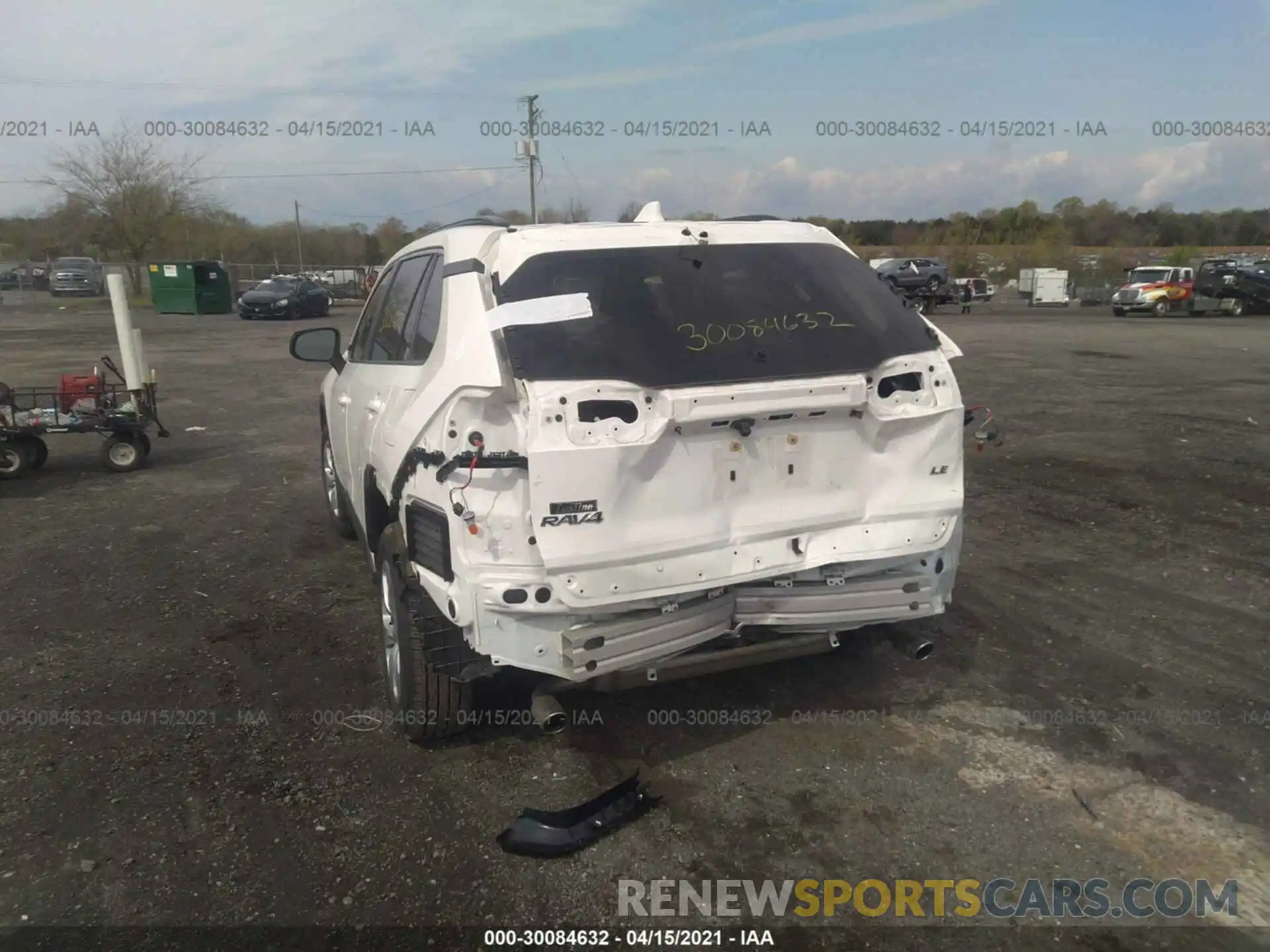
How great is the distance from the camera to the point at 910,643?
3.67 meters

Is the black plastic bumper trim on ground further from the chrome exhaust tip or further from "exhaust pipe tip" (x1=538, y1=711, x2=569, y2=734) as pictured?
the chrome exhaust tip

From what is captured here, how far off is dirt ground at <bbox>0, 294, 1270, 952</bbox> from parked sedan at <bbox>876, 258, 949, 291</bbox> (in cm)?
3012

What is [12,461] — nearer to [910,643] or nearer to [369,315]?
[369,315]

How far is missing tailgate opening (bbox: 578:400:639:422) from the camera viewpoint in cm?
299

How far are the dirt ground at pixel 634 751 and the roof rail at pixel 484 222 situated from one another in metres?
Answer: 2.03

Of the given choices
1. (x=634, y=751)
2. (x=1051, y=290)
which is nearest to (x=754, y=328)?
(x=634, y=751)

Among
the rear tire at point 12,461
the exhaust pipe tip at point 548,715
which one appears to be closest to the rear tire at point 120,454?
the rear tire at point 12,461

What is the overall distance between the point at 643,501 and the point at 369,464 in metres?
1.59

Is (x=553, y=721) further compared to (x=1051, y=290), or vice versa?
(x=1051, y=290)

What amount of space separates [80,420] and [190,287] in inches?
1083

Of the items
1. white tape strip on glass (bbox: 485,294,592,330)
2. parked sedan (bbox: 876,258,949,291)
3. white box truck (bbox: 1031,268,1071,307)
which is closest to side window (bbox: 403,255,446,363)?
white tape strip on glass (bbox: 485,294,592,330)

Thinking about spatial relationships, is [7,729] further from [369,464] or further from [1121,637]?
[1121,637]

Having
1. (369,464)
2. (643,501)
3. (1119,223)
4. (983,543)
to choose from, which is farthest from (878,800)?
(1119,223)

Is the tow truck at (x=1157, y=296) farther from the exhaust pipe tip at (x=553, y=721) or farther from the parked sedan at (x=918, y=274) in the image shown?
the exhaust pipe tip at (x=553, y=721)
